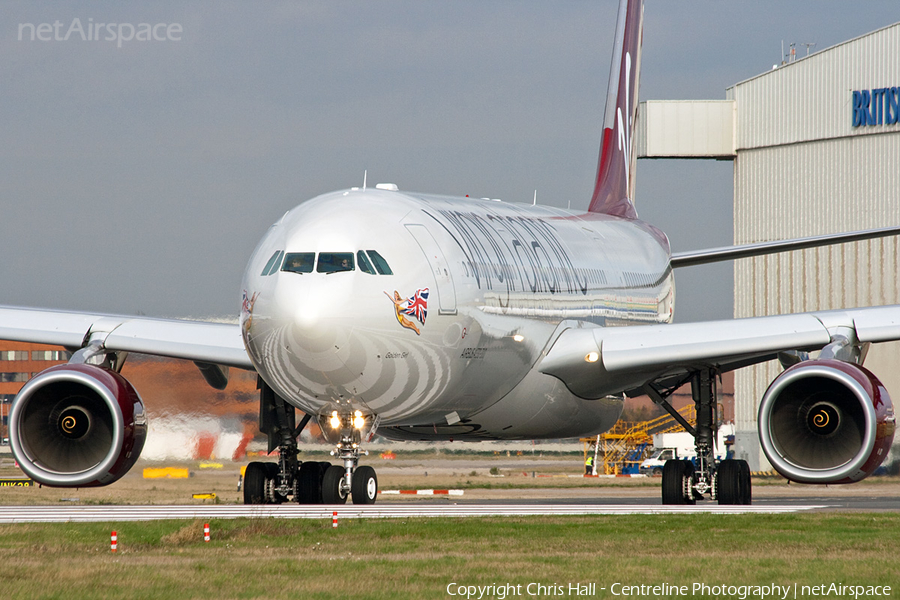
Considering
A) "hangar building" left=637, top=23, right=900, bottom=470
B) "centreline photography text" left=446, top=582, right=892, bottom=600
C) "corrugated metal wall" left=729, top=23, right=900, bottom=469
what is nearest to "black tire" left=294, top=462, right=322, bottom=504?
"centreline photography text" left=446, top=582, right=892, bottom=600

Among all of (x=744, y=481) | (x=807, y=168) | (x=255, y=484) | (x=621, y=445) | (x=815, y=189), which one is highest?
(x=807, y=168)

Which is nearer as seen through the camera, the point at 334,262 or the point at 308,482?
the point at 334,262

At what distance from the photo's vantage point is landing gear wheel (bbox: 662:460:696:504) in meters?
19.9

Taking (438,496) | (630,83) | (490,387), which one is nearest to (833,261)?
(630,83)

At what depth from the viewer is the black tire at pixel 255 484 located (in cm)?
1958

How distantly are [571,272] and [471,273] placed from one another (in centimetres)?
401

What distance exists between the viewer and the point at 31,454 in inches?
685

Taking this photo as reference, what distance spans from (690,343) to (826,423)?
2687 millimetres

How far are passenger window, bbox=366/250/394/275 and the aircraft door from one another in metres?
0.74

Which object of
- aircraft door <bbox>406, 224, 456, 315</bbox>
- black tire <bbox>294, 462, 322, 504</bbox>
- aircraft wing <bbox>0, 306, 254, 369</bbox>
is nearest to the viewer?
aircraft door <bbox>406, 224, 456, 315</bbox>

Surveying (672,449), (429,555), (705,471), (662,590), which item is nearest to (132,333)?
(705,471)

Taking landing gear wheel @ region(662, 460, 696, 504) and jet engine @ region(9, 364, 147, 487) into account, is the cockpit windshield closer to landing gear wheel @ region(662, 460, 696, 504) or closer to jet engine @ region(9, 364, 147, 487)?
jet engine @ region(9, 364, 147, 487)

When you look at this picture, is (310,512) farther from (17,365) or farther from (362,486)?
(17,365)

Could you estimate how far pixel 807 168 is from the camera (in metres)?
41.5
